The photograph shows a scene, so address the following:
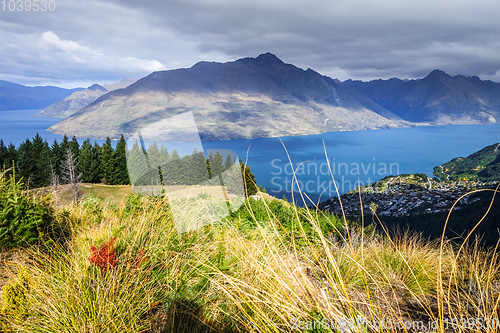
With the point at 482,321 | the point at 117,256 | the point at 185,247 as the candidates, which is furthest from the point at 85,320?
the point at 482,321

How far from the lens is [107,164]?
4275 cm

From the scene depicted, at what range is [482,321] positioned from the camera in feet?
6.05

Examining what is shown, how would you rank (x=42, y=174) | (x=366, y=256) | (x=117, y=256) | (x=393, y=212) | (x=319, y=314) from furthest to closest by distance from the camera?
(x=393, y=212)
(x=42, y=174)
(x=366, y=256)
(x=117, y=256)
(x=319, y=314)

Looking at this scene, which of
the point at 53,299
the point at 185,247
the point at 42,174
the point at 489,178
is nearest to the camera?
the point at 53,299

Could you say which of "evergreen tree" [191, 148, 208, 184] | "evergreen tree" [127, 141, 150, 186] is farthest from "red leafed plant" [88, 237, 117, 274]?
"evergreen tree" [191, 148, 208, 184]

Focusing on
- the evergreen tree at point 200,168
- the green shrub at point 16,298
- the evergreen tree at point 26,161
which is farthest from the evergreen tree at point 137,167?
the evergreen tree at point 26,161

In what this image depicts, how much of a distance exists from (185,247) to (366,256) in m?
2.09

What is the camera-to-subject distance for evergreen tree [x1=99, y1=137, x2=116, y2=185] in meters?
42.6

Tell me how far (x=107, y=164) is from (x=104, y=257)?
1803 inches

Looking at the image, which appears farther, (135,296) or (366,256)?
(366,256)

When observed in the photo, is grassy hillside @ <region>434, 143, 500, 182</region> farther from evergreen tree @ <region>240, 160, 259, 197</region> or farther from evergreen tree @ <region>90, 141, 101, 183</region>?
evergreen tree @ <region>240, 160, 259, 197</region>

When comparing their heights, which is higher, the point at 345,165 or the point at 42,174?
the point at 42,174

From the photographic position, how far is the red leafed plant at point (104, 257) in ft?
7.34

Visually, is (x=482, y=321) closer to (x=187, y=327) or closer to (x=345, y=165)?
(x=187, y=327)
